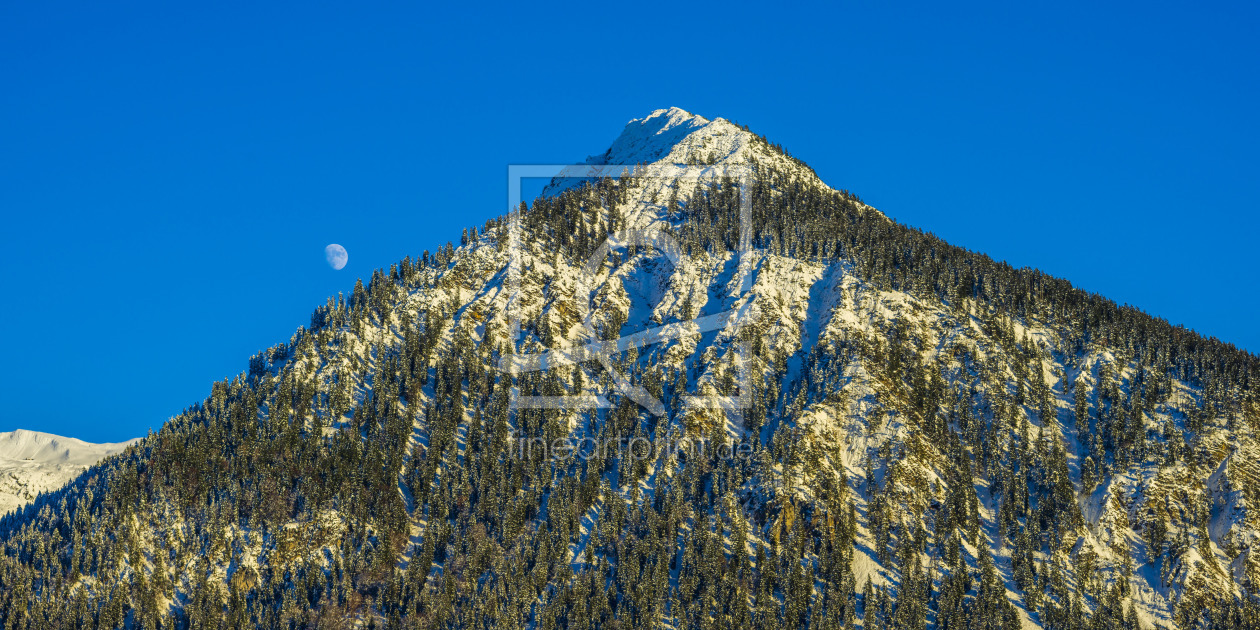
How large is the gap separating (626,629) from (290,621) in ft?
203

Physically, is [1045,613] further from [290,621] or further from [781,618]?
[290,621]

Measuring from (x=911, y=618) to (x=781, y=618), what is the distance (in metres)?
22.4

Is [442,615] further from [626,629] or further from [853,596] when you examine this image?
[853,596]

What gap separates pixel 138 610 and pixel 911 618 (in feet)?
449

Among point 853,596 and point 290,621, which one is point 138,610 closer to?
point 290,621

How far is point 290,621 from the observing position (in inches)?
7859

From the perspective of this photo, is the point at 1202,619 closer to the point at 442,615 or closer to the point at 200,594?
the point at 442,615

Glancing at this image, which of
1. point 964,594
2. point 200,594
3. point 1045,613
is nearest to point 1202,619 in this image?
point 1045,613

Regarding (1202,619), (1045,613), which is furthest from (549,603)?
(1202,619)

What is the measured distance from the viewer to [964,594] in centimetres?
19800

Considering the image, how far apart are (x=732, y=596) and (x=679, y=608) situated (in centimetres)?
1010

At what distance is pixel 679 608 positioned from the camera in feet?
636

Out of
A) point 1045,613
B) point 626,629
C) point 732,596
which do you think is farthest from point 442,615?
point 1045,613

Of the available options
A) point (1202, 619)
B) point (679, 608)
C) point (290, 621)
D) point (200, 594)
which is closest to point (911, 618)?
point (679, 608)
